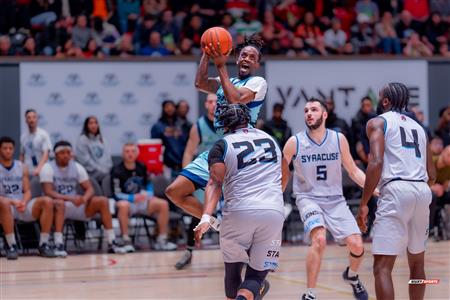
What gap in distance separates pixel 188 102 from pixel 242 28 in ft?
8.83

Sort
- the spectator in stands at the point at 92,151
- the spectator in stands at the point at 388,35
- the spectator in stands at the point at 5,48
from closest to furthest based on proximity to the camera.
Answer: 1. the spectator in stands at the point at 92,151
2. the spectator in stands at the point at 5,48
3. the spectator in stands at the point at 388,35

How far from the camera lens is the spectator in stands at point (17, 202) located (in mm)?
15195

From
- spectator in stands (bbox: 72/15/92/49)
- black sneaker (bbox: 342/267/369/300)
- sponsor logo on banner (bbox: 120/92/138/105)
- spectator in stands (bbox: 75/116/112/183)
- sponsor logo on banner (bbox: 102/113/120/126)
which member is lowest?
black sneaker (bbox: 342/267/369/300)

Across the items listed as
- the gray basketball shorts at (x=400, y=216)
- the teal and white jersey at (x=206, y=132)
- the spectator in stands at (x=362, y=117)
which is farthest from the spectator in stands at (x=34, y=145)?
the gray basketball shorts at (x=400, y=216)

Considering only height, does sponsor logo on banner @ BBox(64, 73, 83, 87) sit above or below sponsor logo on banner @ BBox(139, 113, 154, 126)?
above

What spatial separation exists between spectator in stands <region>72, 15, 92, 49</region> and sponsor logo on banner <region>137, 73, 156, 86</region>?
1561mm

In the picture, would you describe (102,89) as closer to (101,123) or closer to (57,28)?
(101,123)

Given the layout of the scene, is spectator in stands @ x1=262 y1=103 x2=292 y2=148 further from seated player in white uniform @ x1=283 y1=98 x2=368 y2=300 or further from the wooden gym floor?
seated player in white uniform @ x1=283 y1=98 x2=368 y2=300

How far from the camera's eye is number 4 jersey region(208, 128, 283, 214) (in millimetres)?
7891

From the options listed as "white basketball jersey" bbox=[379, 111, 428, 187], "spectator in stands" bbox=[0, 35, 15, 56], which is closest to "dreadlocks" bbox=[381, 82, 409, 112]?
"white basketball jersey" bbox=[379, 111, 428, 187]

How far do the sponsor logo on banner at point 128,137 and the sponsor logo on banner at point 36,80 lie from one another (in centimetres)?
171

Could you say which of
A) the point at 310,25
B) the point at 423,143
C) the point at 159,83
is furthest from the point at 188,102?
the point at 423,143

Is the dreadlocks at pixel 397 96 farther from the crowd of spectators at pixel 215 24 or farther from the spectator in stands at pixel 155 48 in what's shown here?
the spectator in stands at pixel 155 48

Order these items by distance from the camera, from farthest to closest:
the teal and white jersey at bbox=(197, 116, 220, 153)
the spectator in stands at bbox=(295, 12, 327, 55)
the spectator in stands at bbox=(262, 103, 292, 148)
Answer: the spectator in stands at bbox=(295, 12, 327, 55) < the spectator in stands at bbox=(262, 103, 292, 148) < the teal and white jersey at bbox=(197, 116, 220, 153)
